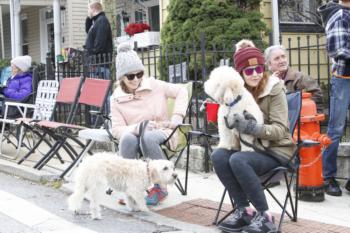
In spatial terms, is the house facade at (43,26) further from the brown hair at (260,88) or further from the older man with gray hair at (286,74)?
the brown hair at (260,88)

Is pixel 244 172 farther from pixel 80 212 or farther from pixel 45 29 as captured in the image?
pixel 45 29

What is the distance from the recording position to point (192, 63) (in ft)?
27.7

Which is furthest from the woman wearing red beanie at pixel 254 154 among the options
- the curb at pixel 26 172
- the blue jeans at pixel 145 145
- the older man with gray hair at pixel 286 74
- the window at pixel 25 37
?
the window at pixel 25 37

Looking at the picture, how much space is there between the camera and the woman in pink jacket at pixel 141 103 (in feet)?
16.9

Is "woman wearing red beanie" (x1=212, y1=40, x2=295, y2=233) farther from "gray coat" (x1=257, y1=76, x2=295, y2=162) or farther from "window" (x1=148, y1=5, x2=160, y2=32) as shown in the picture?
"window" (x1=148, y1=5, x2=160, y2=32)

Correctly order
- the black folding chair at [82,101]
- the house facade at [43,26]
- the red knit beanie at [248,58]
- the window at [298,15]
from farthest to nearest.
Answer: the house facade at [43,26], the window at [298,15], the black folding chair at [82,101], the red knit beanie at [248,58]

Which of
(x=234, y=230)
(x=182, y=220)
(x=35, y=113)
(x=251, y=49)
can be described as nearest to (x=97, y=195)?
(x=182, y=220)

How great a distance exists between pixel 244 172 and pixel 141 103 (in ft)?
5.33

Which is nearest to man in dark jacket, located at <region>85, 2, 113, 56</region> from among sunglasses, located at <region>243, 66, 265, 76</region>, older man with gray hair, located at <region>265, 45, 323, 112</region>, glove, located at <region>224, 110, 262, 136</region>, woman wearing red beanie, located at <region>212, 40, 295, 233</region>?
older man with gray hair, located at <region>265, 45, 323, 112</region>

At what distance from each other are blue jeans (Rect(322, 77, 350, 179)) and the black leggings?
1.49 metres

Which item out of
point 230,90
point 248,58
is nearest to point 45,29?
point 248,58

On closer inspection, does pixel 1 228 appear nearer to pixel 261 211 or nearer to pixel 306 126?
pixel 261 211

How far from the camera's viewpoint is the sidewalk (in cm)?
439

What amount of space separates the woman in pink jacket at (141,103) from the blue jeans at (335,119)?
1445mm
